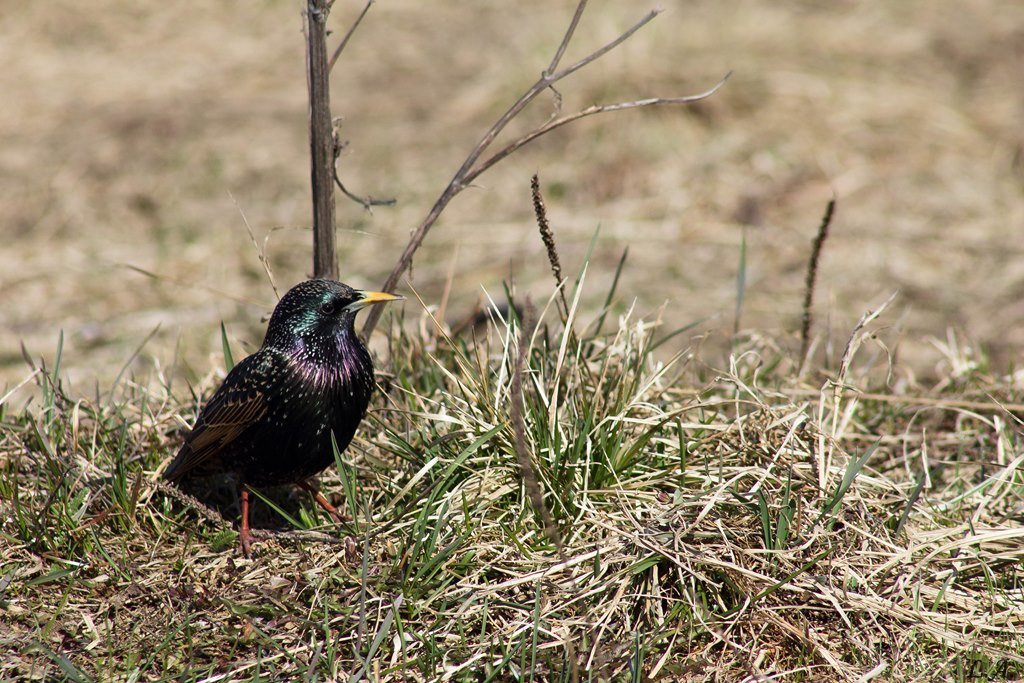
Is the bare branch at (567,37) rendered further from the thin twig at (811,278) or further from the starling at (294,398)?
the thin twig at (811,278)

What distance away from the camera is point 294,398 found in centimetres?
324

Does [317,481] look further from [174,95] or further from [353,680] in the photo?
[174,95]

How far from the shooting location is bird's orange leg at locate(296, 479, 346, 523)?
3.39 meters

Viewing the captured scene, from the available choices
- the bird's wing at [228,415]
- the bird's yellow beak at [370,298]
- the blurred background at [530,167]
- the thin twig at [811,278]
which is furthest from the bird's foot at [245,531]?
the thin twig at [811,278]

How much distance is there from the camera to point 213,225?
22.2 ft

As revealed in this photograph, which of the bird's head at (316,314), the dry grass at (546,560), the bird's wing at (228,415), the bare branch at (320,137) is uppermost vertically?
the bare branch at (320,137)

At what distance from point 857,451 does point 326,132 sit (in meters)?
2.14

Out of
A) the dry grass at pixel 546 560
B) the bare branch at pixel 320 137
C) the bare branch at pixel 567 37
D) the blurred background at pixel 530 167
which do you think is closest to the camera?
the dry grass at pixel 546 560

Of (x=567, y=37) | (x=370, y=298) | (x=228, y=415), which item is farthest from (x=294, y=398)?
(x=567, y=37)

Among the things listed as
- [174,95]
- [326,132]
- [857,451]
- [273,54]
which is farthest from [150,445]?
[273,54]

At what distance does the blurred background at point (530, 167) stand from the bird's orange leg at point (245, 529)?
1.54 metres

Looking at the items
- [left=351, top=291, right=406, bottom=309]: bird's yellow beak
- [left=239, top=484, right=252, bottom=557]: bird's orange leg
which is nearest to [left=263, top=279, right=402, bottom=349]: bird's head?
[left=351, top=291, right=406, bottom=309]: bird's yellow beak

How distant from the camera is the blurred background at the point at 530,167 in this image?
5.89 m

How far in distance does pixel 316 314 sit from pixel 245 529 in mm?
699
